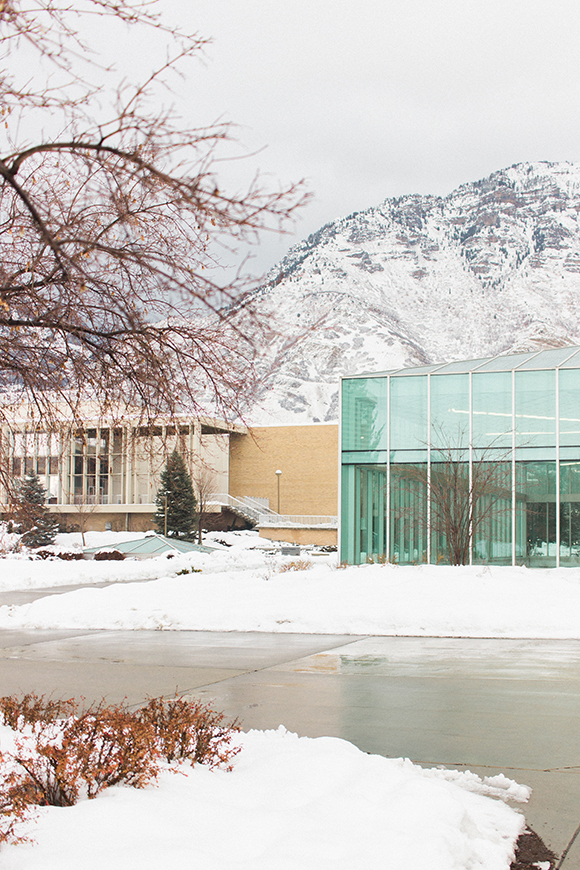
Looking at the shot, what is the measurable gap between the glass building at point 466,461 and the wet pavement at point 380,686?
12267 millimetres

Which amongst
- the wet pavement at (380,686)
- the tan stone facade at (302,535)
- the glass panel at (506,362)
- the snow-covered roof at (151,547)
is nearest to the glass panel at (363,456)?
the glass panel at (506,362)

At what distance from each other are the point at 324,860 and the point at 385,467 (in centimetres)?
2398

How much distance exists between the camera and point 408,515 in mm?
26828

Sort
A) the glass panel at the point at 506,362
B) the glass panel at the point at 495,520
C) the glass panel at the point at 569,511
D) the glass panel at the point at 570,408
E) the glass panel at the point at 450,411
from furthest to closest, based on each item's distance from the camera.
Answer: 1. the glass panel at the point at 506,362
2. the glass panel at the point at 450,411
3. the glass panel at the point at 570,408
4. the glass panel at the point at 569,511
5. the glass panel at the point at 495,520

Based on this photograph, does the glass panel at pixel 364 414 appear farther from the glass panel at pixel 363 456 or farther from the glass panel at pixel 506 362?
the glass panel at pixel 506 362

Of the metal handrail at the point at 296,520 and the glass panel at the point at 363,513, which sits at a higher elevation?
the glass panel at the point at 363,513

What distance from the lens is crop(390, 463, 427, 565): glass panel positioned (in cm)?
2644

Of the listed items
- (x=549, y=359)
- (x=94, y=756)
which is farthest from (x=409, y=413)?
(x=94, y=756)

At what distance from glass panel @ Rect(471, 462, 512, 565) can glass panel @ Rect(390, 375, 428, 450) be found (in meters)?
2.52

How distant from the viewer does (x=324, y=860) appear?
3479mm

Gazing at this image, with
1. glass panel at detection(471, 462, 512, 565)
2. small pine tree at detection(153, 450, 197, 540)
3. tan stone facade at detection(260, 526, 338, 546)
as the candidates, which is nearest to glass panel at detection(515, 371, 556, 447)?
glass panel at detection(471, 462, 512, 565)

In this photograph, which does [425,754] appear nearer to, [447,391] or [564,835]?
[564,835]

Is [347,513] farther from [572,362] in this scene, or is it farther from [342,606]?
[342,606]

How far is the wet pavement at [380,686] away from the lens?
5.69 metres
